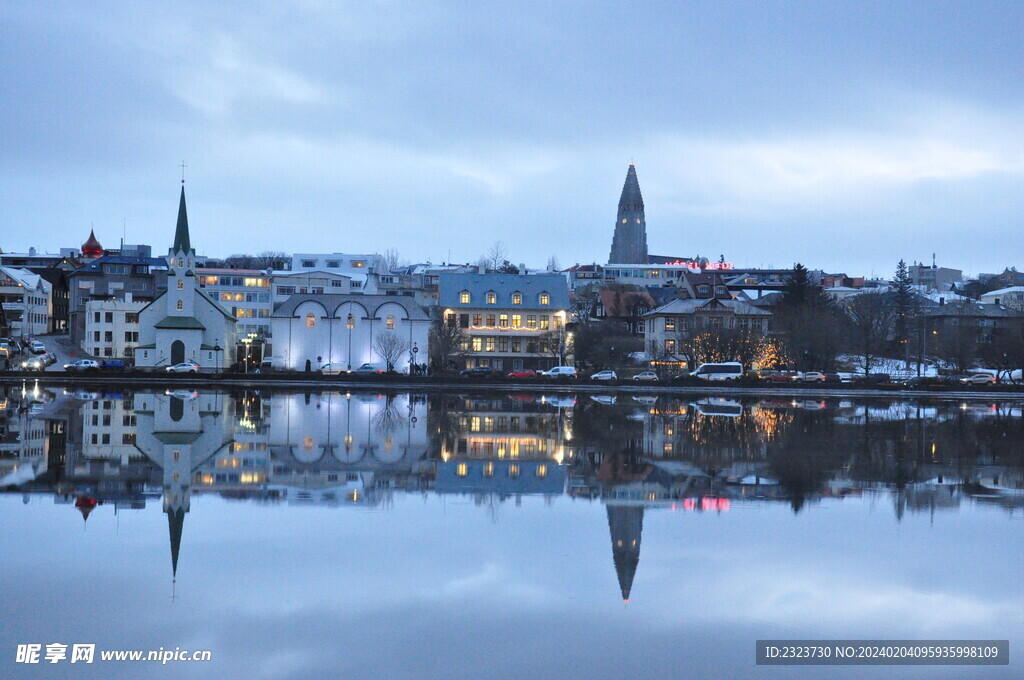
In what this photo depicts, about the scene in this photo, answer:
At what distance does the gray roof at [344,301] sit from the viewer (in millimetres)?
75625

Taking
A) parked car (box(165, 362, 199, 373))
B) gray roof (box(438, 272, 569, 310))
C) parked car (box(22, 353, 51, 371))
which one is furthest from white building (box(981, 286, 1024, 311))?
parked car (box(22, 353, 51, 371))

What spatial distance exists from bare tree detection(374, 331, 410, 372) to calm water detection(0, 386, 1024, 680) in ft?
147

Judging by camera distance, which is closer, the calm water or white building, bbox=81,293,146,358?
the calm water

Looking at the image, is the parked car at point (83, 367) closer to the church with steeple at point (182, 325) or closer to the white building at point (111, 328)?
the church with steeple at point (182, 325)

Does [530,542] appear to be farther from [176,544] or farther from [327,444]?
[327,444]

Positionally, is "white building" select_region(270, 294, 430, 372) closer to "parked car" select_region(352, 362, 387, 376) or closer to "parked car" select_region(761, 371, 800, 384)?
"parked car" select_region(352, 362, 387, 376)

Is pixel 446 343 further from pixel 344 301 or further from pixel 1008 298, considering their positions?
pixel 1008 298

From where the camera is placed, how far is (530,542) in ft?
50.3

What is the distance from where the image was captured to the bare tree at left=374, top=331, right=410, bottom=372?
73.6m

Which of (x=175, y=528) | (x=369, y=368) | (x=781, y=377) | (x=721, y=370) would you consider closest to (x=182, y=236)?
(x=369, y=368)

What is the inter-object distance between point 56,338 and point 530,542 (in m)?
91.4

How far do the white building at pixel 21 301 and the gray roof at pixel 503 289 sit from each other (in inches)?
1638

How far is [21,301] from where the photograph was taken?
96062mm

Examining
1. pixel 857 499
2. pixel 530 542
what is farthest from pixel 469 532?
pixel 857 499
